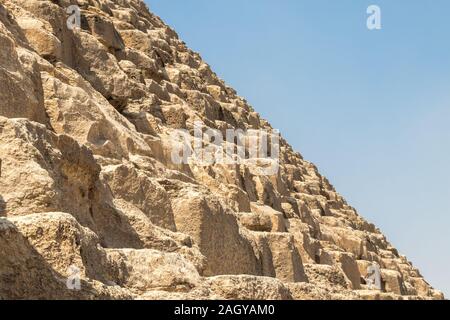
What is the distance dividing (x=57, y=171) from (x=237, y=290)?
178cm

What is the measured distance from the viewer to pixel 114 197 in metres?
8.45

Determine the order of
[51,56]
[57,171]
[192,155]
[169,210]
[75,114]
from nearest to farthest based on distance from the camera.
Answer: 1. [57,171]
2. [169,210]
3. [75,114]
4. [51,56]
5. [192,155]

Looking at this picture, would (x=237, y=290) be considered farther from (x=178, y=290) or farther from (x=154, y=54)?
(x=154, y=54)

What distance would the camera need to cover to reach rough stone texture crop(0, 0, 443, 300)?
529cm

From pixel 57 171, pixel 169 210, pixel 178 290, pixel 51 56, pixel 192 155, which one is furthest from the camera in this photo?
pixel 192 155

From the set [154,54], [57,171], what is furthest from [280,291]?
[154,54]

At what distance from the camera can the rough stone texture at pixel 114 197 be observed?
17.4ft
